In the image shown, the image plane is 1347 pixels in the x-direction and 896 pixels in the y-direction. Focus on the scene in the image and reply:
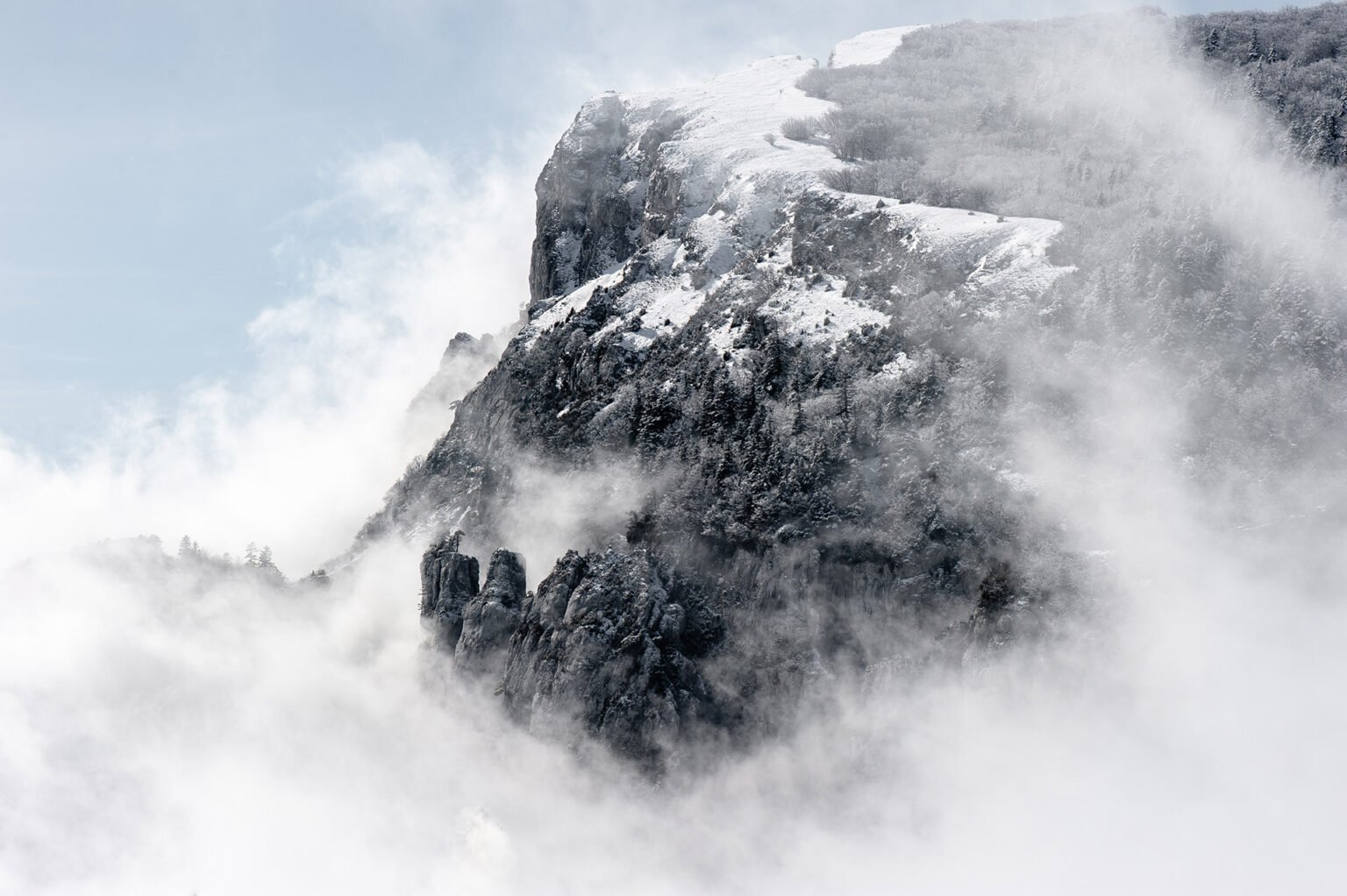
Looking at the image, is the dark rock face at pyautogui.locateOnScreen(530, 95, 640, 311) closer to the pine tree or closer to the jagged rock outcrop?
the jagged rock outcrop

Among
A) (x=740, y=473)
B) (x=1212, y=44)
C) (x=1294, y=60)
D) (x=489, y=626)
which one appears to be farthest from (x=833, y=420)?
(x=1212, y=44)

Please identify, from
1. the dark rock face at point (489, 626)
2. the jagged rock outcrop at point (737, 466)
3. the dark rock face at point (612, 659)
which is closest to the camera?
the dark rock face at point (612, 659)

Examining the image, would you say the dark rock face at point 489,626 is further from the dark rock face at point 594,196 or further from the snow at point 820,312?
the dark rock face at point 594,196

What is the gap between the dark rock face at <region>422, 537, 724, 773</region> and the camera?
7725 centimetres

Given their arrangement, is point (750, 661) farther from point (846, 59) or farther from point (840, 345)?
point (846, 59)

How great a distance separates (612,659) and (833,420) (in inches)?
974

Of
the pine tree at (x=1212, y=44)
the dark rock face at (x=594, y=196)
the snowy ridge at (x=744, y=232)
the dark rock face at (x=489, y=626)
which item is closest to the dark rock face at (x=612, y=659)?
the dark rock face at (x=489, y=626)

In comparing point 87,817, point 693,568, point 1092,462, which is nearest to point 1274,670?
point 1092,462

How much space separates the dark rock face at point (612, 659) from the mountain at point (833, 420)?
196 mm

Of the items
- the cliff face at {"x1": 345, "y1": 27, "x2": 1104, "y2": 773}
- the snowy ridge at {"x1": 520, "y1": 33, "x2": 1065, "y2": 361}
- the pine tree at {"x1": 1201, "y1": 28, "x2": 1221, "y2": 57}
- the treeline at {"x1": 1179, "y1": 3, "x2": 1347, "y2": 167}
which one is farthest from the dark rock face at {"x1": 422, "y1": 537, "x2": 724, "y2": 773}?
the pine tree at {"x1": 1201, "y1": 28, "x2": 1221, "y2": 57}

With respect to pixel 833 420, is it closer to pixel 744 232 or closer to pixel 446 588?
pixel 744 232

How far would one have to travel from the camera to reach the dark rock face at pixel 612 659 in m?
77.2

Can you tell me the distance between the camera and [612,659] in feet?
255

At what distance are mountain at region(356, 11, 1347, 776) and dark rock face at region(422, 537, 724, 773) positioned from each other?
0.20m
